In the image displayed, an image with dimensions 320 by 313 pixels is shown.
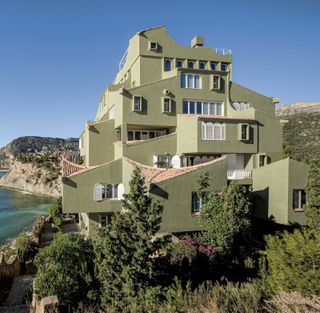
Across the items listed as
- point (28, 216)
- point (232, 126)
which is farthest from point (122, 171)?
point (28, 216)

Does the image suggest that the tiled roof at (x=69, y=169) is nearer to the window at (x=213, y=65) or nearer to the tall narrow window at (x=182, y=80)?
the tall narrow window at (x=182, y=80)

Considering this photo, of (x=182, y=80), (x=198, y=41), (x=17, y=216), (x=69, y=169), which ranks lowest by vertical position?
(x=17, y=216)

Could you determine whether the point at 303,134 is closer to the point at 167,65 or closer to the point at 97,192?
the point at 167,65

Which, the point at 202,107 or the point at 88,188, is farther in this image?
the point at 202,107

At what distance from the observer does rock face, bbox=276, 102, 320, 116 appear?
10021 cm

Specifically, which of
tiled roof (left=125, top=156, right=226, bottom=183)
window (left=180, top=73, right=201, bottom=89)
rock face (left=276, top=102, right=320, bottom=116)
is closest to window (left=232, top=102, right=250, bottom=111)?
window (left=180, top=73, right=201, bottom=89)

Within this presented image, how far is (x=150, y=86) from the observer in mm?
29078

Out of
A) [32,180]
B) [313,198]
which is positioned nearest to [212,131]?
[313,198]

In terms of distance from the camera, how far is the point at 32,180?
115 metres

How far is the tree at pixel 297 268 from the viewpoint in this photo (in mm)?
10992

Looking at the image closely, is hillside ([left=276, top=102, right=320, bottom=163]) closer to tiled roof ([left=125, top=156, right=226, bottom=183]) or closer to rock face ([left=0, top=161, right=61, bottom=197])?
tiled roof ([left=125, top=156, right=226, bottom=183])

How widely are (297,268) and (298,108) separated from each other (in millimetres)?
114204

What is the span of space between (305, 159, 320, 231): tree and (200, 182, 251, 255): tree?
398 centimetres

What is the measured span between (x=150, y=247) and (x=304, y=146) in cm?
6441
